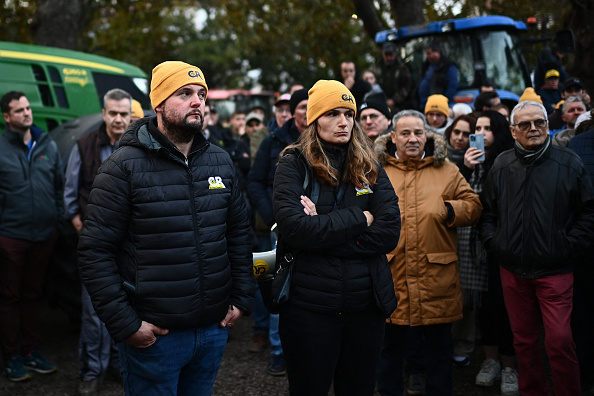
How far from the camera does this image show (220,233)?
3.10 m

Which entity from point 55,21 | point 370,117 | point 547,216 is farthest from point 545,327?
point 55,21

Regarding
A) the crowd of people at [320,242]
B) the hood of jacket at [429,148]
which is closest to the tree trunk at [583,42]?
the crowd of people at [320,242]

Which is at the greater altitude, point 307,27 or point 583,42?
point 307,27

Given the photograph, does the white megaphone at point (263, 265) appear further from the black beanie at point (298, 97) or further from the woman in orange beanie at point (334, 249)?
the black beanie at point (298, 97)

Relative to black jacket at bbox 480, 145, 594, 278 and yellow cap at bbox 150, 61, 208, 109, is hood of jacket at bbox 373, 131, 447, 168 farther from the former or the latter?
yellow cap at bbox 150, 61, 208, 109

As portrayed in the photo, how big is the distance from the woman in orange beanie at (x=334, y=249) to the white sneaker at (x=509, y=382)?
1.83 meters

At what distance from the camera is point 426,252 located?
14.3ft

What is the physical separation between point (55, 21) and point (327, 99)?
31.0ft

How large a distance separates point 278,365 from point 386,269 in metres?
2.33

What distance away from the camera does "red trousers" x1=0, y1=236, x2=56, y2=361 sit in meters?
5.21

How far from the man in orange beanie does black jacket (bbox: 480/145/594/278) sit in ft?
6.72

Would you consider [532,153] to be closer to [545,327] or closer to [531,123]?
[531,123]

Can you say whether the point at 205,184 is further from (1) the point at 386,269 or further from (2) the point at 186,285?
(1) the point at 386,269

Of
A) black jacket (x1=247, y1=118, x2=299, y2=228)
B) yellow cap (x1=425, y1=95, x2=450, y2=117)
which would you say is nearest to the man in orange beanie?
black jacket (x1=247, y1=118, x2=299, y2=228)
